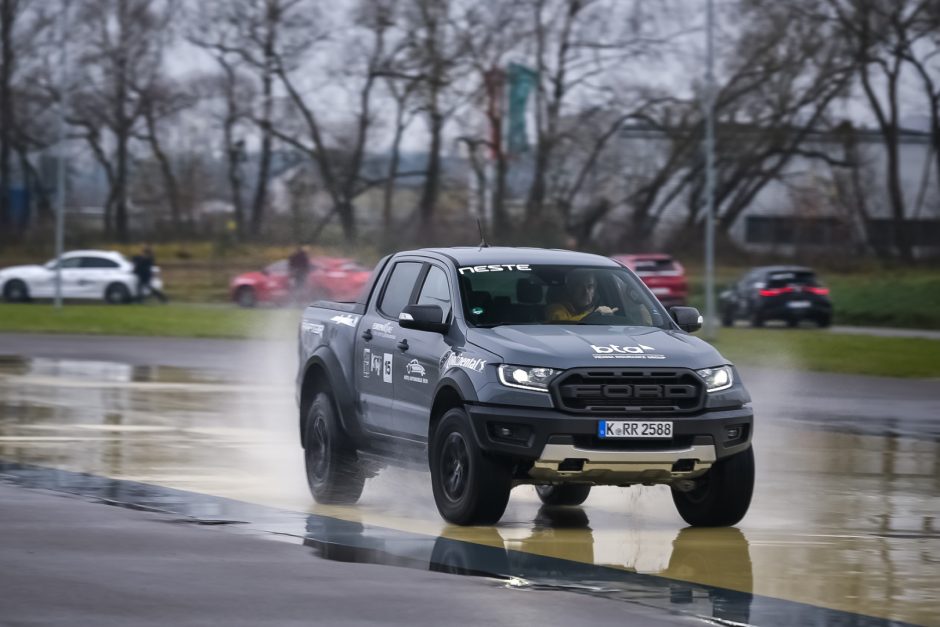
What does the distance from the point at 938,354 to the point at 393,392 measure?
2213cm

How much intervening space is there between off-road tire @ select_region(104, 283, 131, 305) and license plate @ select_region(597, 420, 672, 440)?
44121 mm

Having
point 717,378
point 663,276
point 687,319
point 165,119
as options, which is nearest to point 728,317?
point 663,276

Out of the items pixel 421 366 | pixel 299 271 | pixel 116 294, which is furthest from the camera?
pixel 116 294

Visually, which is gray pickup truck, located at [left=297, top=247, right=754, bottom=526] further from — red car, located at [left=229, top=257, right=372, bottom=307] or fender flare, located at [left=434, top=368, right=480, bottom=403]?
red car, located at [left=229, top=257, right=372, bottom=307]

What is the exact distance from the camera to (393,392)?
11.3 metres

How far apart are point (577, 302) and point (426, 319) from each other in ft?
3.22

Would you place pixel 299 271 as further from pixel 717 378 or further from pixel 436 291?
pixel 717 378

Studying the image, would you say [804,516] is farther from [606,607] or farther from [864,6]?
[864,6]

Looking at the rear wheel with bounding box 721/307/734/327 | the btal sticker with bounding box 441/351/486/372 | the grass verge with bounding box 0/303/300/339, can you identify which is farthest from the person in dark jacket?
Answer: the btal sticker with bounding box 441/351/486/372

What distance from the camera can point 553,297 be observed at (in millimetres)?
10938

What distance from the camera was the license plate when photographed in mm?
9844

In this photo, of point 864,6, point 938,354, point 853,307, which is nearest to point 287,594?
point 938,354

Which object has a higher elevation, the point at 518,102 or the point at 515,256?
the point at 518,102

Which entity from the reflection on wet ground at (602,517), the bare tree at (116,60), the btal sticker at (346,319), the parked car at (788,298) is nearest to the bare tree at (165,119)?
the bare tree at (116,60)
